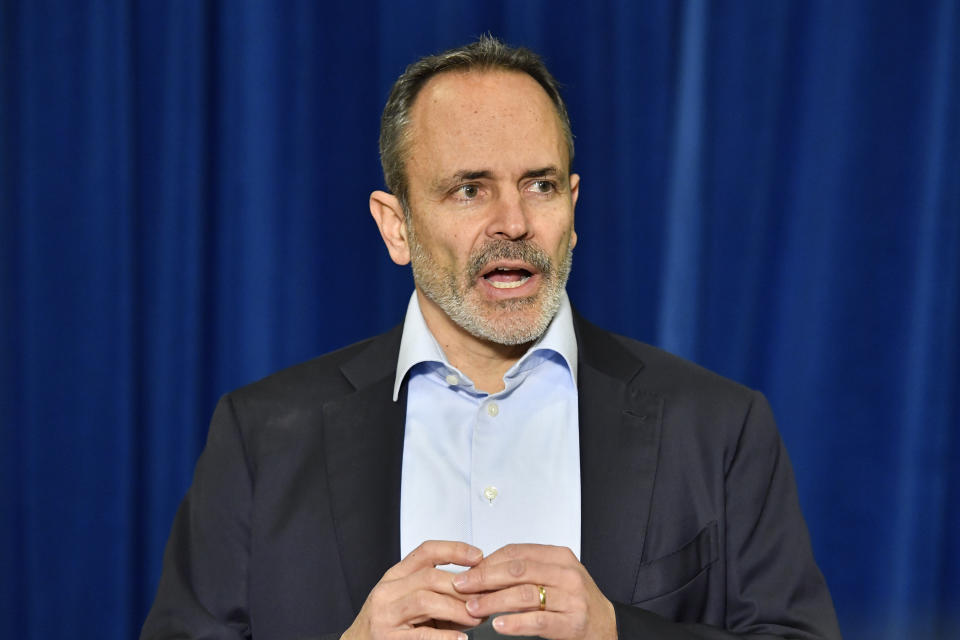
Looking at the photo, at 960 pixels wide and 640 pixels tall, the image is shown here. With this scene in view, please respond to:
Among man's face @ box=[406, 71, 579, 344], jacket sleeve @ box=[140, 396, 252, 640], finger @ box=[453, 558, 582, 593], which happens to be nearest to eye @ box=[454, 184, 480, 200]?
man's face @ box=[406, 71, 579, 344]

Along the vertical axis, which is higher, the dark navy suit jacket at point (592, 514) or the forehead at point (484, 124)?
the forehead at point (484, 124)

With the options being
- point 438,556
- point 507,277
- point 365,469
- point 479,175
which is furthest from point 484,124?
point 438,556

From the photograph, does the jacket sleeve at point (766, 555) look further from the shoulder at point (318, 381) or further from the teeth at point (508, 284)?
the shoulder at point (318, 381)

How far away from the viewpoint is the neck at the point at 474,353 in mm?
1806

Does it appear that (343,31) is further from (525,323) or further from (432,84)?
(525,323)

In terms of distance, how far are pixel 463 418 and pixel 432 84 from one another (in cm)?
58

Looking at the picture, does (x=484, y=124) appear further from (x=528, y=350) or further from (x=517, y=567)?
(x=517, y=567)

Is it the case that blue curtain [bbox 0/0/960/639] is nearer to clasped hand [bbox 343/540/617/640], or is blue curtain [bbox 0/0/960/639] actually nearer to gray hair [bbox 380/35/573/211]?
gray hair [bbox 380/35/573/211]

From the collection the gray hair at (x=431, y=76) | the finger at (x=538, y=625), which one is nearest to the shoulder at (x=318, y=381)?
the gray hair at (x=431, y=76)

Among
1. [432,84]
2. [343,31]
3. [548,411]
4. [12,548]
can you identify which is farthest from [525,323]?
[12,548]

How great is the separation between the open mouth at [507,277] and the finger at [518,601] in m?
0.55

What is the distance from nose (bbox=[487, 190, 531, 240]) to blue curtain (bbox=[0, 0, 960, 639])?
82cm

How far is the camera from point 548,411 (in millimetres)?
1743

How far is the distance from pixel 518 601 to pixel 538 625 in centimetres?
4
